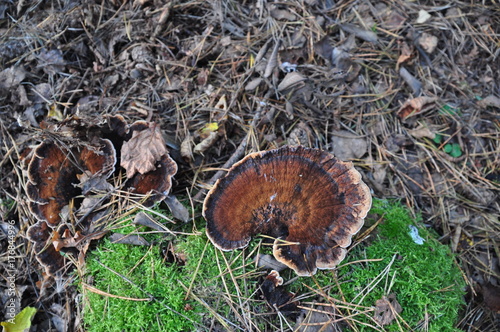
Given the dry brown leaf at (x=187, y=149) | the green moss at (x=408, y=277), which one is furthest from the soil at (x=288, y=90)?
the green moss at (x=408, y=277)

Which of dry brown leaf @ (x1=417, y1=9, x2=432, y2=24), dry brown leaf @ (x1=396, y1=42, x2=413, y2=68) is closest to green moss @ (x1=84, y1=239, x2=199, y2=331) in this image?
dry brown leaf @ (x1=396, y1=42, x2=413, y2=68)

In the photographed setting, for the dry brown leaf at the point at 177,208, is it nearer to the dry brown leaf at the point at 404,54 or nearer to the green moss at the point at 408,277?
→ the green moss at the point at 408,277

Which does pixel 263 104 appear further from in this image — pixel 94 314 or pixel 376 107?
pixel 94 314

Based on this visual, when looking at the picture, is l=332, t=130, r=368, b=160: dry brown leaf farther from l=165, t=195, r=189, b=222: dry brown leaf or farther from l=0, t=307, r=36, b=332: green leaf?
l=0, t=307, r=36, b=332: green leaf

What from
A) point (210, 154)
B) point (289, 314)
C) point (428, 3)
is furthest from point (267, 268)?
point (428, 3)

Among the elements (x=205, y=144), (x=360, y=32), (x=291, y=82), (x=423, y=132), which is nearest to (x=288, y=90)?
(x=291, y=82)

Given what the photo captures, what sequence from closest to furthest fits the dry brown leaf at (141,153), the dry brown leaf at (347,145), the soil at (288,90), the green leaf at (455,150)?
the dry brown leaf at (141,153), the soil at (288,90), the dry brown leaf at (347,145), the green leaf at (455,150)

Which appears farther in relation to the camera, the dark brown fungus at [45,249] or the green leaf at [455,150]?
the green leaf at [455,150]
